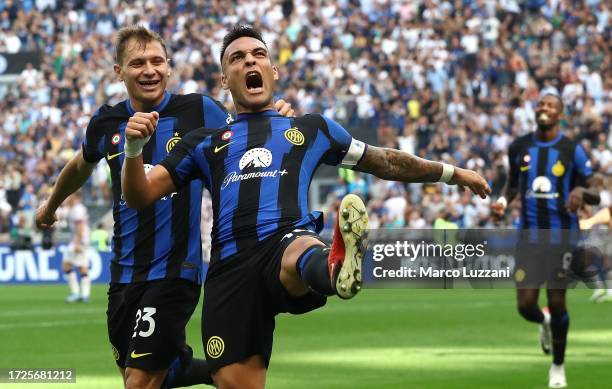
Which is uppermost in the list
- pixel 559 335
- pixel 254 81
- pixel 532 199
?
pixel 254 81

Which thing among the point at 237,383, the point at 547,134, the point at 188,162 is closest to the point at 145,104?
the point at 188,162

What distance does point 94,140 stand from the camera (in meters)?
8.06

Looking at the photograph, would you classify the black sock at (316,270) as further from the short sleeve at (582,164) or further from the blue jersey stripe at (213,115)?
the short sleeve at (582,164)

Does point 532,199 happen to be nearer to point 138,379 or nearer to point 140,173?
point 138,379

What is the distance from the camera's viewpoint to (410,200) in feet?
100

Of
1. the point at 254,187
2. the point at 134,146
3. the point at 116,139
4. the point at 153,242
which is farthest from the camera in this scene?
the point at 116,139

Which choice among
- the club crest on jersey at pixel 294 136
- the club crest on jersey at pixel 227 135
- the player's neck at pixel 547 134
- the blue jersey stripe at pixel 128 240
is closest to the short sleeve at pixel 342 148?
the club crest on jersey at pixel 294 136

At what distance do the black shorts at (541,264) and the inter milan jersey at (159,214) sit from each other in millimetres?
5495

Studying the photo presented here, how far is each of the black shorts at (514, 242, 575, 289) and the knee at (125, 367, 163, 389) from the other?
5847mm

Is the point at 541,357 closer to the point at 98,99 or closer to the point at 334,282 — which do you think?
the point at 334,282

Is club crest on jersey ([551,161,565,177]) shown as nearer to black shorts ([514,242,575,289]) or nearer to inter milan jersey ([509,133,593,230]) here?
inter milan jersey ([509,133,593,230])

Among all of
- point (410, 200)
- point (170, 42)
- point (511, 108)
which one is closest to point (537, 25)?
point (511, 108)

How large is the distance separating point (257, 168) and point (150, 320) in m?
1.30

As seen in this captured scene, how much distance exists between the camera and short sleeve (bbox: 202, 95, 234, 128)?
802 centimetres
